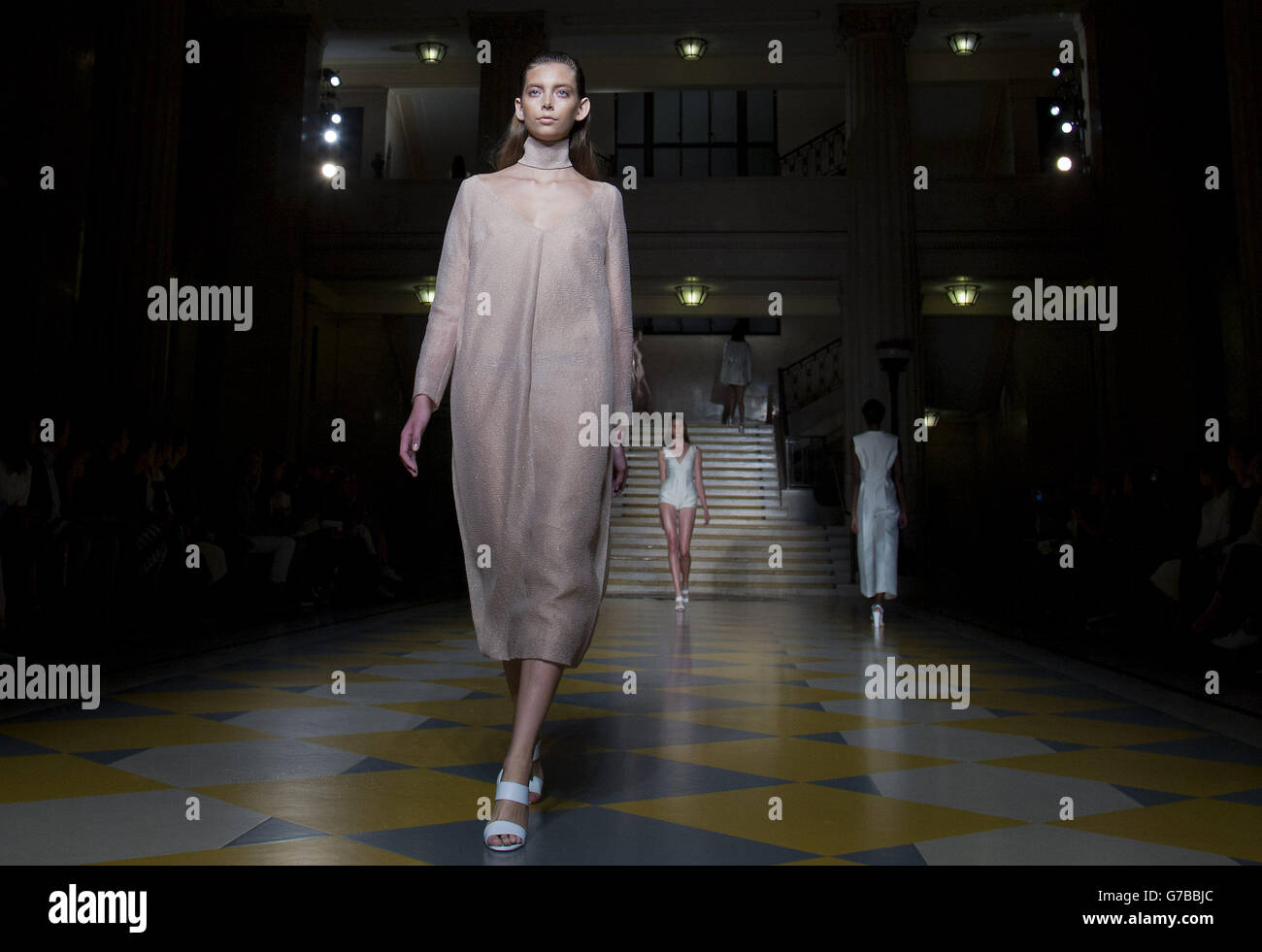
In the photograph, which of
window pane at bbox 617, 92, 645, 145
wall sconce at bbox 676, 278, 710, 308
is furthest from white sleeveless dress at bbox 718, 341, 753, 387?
window pane at bbox 617, 92, 645, 145

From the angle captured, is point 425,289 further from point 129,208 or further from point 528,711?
point 528,711

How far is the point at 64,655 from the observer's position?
4617 millimetres

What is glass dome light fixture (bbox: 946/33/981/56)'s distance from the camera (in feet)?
48.5

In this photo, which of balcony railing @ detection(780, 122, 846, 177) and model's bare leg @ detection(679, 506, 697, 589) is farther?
balcony railing @ detection(780, 122, 846, 177)

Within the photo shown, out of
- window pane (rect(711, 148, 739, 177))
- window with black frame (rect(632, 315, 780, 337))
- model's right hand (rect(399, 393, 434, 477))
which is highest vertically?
window pane (rect(711, 148, 739, 177))

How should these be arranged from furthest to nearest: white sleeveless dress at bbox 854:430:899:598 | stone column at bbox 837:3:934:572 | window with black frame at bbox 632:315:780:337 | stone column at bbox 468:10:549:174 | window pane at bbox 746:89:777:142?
window pane at bbox 746:89:777:142 < window with black frame at bbox 632:315:780:337 < stone column at bbox 468:10:549:174 < stone column at bbox 837:3:934:572 < white sleeveless dress at bbox 854:430:899:598

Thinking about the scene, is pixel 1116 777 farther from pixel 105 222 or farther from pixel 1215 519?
pixel 105 222

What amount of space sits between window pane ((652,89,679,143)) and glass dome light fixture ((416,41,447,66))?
313 inches

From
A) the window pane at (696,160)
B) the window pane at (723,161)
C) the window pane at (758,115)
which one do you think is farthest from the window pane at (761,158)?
the window pane at (696,160)

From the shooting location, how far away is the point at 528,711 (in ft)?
7.04

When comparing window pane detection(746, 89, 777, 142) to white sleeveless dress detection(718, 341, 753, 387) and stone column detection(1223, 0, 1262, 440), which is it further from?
stone column detection(1223, 0, 1262, 440)

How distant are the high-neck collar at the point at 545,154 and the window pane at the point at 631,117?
21.3m

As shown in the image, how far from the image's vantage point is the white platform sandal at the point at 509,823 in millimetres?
1858

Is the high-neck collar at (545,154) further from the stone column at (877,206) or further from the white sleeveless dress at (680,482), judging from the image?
the stone column at (877,206)
